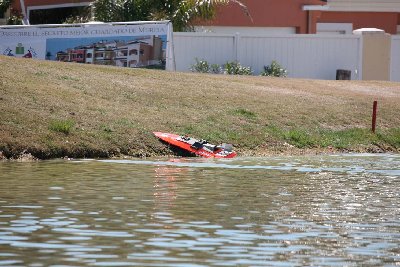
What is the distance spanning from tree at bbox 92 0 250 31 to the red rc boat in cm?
1592

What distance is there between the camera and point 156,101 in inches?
1050

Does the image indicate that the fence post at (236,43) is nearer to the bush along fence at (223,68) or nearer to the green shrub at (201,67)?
the bush along fence at (223,68)

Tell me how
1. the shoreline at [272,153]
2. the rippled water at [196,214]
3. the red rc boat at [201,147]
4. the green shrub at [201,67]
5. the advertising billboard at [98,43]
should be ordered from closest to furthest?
the rippled water at [196,214] < the shoreline at [272,153] < the red rc boat at [201,147] < the advertising billboard at [98,43] < the green shrub at [201,67]

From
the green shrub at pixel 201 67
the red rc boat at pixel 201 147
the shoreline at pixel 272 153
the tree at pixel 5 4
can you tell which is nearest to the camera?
the shoreline at pixel 272 153

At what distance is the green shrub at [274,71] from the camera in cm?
3709

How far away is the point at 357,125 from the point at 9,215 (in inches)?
616

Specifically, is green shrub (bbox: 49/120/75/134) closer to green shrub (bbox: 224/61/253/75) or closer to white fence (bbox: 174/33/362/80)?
white fence (bbox: 174/33/362/80)

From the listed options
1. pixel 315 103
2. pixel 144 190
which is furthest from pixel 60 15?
pixel 144 190

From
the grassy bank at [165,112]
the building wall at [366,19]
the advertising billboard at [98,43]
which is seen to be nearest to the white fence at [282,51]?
the advertising billboard at [98,43]

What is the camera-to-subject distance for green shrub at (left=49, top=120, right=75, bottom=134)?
22.0 meters

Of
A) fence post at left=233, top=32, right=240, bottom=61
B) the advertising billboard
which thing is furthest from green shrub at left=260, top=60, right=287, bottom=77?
the advertising billboard

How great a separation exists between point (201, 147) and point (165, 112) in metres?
3.36

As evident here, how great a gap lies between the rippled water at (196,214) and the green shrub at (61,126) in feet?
5.34

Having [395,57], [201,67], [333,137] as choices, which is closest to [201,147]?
[333,137]
